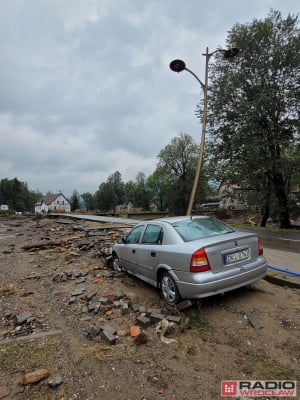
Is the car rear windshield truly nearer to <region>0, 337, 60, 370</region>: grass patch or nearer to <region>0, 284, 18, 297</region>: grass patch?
<region>0, 337, 60, 370</region>: grass patch

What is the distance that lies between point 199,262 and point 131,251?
2.13m

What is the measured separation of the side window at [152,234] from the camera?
449cm

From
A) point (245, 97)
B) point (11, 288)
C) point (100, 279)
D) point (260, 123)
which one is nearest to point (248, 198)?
point (260, 123)

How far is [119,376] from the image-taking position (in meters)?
2.46

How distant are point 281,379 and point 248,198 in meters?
16.2

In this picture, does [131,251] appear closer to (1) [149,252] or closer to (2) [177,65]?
(1) [149,252]

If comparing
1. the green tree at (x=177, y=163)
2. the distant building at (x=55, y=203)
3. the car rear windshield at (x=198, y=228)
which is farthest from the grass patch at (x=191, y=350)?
the distant building at (x=55, y=203)

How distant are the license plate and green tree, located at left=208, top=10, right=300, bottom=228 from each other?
11.9 m

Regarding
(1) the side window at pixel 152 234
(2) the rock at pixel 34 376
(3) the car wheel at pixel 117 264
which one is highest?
(1) the side window at pixel 152 234

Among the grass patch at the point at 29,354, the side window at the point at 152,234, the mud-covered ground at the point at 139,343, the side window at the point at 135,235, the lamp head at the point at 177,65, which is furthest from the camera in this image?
the lamp head at the point at 177,65

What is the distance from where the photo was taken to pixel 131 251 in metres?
5.31

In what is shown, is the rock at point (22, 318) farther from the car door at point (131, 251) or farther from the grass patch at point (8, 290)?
the car door at point (131, 251)

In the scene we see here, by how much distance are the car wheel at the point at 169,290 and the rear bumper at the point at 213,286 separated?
171mm

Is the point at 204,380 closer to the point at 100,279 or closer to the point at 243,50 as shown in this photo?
the point at 100,279
